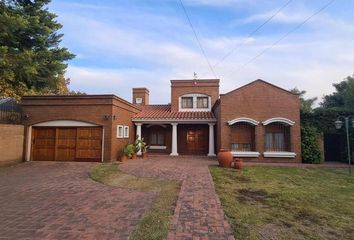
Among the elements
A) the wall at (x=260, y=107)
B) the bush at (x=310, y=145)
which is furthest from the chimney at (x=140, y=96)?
the bush at (x=310, y=145)

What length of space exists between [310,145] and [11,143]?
713 inches

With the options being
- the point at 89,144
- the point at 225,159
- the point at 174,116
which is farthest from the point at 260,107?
the point at 89,144

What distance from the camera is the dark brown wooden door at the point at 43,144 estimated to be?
1525 cm

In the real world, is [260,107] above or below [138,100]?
below

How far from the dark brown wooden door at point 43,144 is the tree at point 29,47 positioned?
295cm

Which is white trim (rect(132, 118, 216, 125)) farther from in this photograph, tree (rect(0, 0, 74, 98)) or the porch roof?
tree (rect(0, 0, 74, 98))

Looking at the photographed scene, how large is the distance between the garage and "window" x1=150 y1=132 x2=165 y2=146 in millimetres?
6687

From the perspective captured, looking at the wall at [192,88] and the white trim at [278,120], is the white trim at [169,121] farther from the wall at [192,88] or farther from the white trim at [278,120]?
the white trim at [278,120]

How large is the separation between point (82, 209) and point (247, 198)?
458cm

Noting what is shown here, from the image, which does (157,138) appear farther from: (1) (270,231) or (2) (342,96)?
(2) (342,96)

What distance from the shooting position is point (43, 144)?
50.4 feet

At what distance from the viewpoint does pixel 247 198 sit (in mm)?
7270

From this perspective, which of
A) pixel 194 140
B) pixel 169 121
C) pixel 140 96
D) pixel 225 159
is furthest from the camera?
pixel 140 96

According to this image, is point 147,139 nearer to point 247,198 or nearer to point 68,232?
point 247,198
